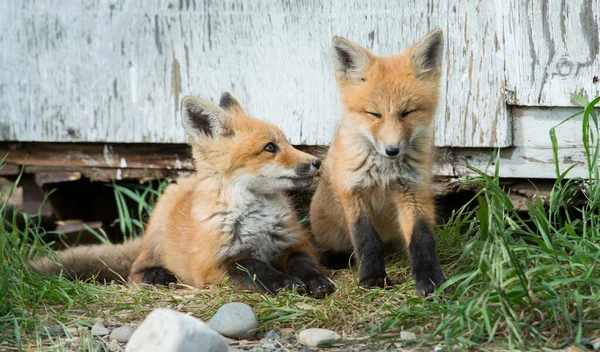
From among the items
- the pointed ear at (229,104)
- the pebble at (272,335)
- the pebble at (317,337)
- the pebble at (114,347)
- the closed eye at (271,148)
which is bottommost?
the pebble at (114,347)

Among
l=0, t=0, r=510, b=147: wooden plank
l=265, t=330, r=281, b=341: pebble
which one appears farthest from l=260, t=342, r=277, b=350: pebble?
l=0, t=0, r=510, b=147: wooden plank

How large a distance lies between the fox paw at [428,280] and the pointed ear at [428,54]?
0.91 meters

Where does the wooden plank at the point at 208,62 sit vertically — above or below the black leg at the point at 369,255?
above

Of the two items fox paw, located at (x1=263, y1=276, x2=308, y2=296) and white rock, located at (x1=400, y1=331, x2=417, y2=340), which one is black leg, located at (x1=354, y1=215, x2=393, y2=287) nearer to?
fox paw, located at (x1=263, y1=276, x2=308, y2=296)

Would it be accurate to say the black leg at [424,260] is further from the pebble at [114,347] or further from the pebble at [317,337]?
the pebble at [114,347]

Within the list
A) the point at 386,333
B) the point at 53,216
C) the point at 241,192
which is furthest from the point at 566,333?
the point at 53,216

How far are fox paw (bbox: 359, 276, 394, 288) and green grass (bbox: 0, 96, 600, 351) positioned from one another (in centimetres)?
7

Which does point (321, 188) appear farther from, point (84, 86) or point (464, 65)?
point (84, 86)

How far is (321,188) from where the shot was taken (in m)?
3.85

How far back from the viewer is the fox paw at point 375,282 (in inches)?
124

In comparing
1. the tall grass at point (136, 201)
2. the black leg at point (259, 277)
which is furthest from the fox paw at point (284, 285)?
the tall grass at point (136, 201)

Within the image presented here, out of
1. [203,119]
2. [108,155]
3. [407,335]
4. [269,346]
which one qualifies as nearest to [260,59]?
[203,119]

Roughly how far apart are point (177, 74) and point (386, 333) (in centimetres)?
245

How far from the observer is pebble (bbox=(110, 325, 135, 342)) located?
2.78 m
